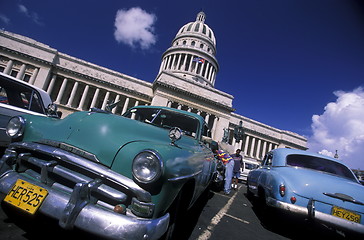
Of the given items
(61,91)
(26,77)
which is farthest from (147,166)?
→ (26,77)

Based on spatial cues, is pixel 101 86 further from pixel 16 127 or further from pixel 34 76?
pixel 16 127

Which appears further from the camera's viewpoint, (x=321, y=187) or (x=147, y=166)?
(x=321, y=187)

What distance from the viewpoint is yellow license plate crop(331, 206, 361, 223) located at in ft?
8.43

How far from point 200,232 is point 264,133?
134 ft

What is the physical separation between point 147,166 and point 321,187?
9.74ft

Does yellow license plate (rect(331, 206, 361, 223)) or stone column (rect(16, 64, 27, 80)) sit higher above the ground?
stone column (rect(16, 64, 27, 80))

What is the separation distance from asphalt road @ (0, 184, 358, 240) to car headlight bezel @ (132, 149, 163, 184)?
2.15ft

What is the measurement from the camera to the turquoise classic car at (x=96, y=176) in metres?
1.22

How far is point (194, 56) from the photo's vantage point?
4078 cm

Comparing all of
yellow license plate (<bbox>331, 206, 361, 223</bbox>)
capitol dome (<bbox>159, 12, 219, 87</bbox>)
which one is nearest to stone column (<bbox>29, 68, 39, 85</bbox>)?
capitol dome (<bbox>159, 12, 219, 87</bbox>)

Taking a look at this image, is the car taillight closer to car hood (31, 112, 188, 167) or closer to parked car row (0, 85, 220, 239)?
parked car row (0, 85, 220, 239)

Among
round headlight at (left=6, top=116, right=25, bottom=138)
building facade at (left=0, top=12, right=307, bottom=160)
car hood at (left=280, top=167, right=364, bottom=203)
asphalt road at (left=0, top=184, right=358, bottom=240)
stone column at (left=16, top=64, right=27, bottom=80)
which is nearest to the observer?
asphalt road at (left=0, top=184, right=358, bottom=240)

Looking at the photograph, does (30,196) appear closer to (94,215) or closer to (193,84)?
(94,215)

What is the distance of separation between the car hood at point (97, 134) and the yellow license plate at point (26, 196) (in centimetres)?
41
